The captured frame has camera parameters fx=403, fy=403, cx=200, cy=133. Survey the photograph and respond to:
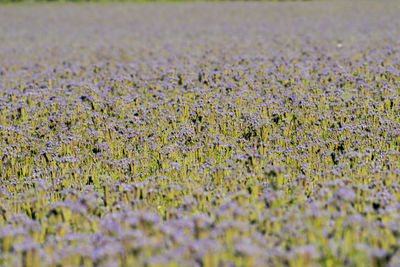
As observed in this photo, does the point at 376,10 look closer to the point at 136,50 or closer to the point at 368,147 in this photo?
the point at 136,50

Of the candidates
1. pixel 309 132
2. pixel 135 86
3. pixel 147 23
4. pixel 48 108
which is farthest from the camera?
pixel 147 23

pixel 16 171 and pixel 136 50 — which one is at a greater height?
pixel 136 50

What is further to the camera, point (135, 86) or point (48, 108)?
point (135, 86)

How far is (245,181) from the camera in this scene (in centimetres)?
426

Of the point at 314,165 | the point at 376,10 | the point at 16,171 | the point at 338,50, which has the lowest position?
the point at 16,171

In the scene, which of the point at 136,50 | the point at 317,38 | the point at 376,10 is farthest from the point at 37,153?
the point at 376,10

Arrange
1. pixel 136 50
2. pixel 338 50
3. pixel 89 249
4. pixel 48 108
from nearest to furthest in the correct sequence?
1. pixel 89 249
2. pixel 48 108
3. pixel 338 50
4. pixel 136 50

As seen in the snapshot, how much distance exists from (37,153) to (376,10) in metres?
20.3

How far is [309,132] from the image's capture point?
5.33 m

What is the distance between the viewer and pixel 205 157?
4.96 meters

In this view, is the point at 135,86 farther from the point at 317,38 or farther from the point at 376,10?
the point at 376,10

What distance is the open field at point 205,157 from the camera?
2.91m

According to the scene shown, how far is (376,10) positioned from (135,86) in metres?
17.2

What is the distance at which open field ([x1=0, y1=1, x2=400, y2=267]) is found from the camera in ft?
9.56
